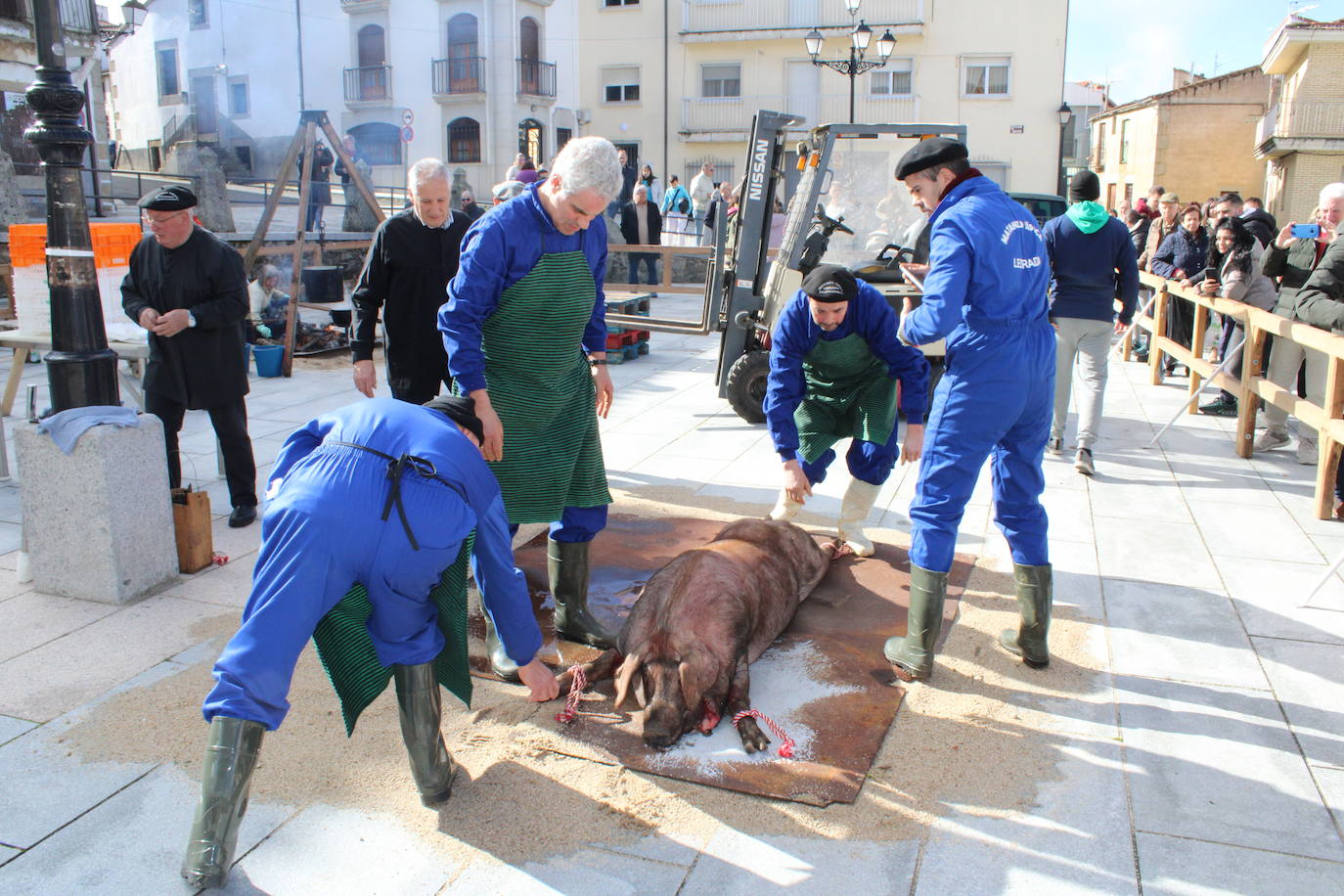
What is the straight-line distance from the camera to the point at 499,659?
11.7ft

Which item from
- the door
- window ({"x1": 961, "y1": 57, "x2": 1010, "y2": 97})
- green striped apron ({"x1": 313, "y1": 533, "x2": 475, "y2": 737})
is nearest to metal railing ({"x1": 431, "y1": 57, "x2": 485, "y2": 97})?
the door

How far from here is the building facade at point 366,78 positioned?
3139cm

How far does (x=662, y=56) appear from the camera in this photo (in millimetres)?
30453

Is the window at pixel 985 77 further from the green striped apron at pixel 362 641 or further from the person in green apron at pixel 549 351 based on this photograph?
the green striped apron at pixel 362 641

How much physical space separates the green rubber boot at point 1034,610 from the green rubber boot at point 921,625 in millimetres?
324

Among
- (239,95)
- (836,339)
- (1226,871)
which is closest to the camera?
(1226,871)

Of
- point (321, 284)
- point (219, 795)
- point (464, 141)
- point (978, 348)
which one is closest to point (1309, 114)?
point (464, 141)

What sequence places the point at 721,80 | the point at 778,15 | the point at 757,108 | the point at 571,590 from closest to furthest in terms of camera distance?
the point at 571,590
the point at 778,15
the point at 757,108
the point at 721,80

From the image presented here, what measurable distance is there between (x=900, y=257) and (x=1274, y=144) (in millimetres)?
28165

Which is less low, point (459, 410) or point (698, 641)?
point (459, 410)

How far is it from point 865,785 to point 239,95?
34.7m

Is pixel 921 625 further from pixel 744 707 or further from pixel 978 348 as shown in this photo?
pixel 978 348

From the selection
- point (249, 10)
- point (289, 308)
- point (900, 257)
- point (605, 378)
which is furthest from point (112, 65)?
point (605, 378)

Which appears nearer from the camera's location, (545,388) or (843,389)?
(545,388)
